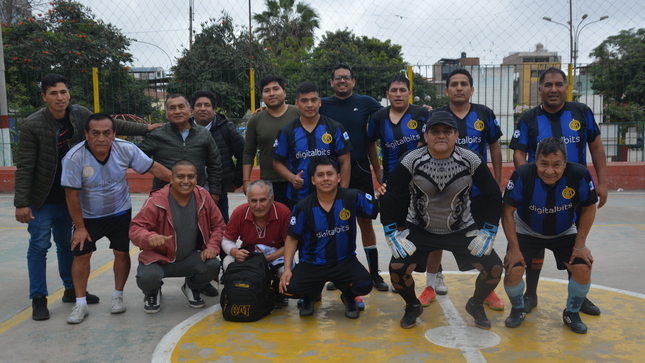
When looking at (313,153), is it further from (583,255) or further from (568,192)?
(583,255)

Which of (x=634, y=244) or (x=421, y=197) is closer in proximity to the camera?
(x=421, y=197)

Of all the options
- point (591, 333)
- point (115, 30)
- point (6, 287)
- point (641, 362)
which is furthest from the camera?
point (115, 30)

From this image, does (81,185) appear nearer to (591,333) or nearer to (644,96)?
(591,333)

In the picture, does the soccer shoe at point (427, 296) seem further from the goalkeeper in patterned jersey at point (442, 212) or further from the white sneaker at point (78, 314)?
the white sneaker at point (78, 314)

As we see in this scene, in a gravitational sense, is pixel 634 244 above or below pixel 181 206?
below

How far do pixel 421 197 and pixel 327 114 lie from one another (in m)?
1.56

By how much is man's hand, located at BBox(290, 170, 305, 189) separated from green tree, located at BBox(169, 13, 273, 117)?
23.8ft

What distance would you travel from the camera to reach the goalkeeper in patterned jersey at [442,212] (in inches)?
163

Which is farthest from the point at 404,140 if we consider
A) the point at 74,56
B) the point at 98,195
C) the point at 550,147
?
the point at 74,56

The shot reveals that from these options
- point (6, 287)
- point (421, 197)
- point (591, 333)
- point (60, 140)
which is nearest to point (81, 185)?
point (60, 140)

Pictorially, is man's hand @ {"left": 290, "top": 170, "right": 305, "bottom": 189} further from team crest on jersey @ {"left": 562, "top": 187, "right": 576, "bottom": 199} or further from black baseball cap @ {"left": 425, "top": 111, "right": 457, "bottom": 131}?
team crest on jersey @ {"left": 562, "top": 187, "right": 576, "bottom": 199}

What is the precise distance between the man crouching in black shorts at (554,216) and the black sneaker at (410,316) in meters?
0.69

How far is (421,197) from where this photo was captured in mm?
4273

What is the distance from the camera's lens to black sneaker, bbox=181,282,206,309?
15.8 feet
